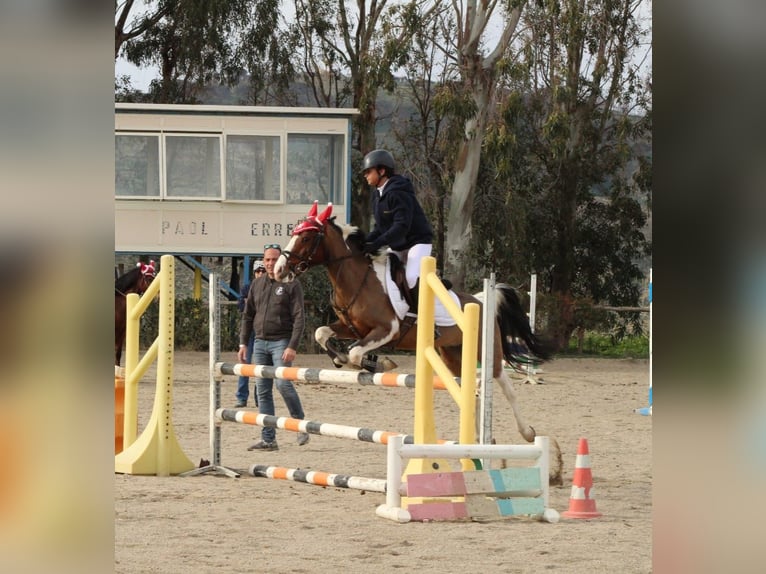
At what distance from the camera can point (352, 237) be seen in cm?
820

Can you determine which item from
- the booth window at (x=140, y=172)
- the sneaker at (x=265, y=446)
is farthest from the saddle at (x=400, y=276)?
the booth window at (x=140, y=172)

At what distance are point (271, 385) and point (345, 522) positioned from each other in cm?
244

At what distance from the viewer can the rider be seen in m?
7.87

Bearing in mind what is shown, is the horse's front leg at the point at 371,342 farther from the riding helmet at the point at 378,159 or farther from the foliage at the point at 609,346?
the foliage at the point at 609,346

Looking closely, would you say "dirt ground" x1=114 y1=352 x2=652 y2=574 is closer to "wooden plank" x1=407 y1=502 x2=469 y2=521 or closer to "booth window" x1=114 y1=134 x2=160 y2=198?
"wooden plank" x1=407 y1=502 x2=469 y2=521

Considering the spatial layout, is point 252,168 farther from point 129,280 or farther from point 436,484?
point 436,484

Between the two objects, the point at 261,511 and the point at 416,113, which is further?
the point at 416,113

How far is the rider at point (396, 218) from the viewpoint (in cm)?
787

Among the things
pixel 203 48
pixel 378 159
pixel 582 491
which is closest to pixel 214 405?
pixel 378 159
